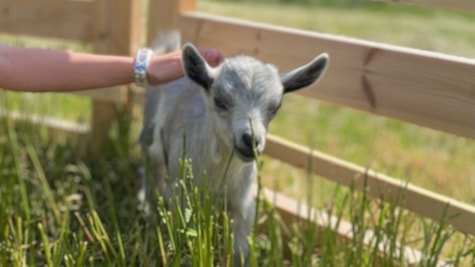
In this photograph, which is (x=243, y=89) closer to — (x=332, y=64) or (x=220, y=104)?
(x=220, y=104)

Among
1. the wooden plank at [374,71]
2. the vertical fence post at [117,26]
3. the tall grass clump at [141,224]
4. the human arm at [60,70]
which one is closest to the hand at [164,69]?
the human arm at [60,70]

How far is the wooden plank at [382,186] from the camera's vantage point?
10.9ft

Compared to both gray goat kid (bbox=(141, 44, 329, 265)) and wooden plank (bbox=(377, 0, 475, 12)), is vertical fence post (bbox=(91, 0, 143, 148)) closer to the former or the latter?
gray goat kid (bbox=(141, 44, 329, 265))

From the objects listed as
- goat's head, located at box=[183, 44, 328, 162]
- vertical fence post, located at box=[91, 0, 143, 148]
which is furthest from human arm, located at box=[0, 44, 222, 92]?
vertical fence post, located at box=[91, 0, 143, 148]

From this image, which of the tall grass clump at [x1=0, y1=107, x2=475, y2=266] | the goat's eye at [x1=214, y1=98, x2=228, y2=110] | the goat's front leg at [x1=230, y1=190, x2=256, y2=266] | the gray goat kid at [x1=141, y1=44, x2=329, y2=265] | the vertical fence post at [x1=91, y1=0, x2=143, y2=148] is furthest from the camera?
the vertical fence post at [x1=91, y1=0, x2=143, y2=148]

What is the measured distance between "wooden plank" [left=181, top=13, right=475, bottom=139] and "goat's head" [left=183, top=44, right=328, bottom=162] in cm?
48

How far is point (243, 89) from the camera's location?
3.17 meters

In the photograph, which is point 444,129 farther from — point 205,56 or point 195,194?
point 195,194

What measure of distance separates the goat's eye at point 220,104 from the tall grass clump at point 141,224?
0.30 meters

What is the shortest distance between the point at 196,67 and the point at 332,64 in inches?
33.6

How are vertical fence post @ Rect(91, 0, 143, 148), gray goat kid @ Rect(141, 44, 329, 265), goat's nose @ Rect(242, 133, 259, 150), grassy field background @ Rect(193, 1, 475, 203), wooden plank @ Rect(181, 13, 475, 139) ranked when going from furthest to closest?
grassy field background @ Rect(193, 1, 475, 203), vertical fence post @ Rect(91, 0, 143, 148), wooden plank @ Rect(181, 13, 475, 139), gray goat kid @ Rect(141, 44, 329, 265), goat's nose @ Rect(242, 133, 259, 150)

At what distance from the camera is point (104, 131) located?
508cm

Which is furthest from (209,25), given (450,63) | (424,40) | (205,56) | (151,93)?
(424,40)

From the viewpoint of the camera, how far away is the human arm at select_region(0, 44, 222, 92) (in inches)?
Answer: 120
